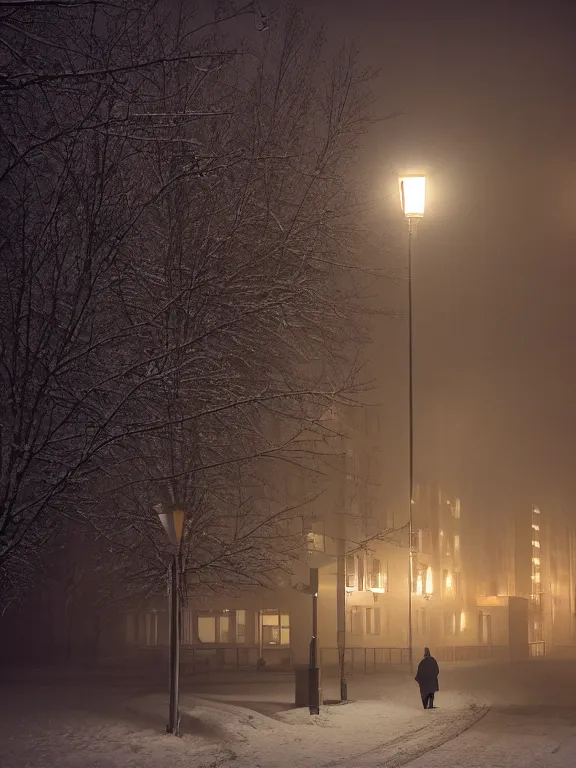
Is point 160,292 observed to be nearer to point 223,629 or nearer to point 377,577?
point 223,629

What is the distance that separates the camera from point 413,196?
22.5 m

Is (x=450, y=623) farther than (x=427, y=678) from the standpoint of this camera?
Yes

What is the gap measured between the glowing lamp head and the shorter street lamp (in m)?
9.14

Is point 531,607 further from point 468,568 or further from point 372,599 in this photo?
point 372,599

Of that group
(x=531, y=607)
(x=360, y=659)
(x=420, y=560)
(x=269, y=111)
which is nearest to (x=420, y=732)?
(x=269, y=111)

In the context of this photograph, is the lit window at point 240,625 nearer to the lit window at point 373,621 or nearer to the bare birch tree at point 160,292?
the lit window at point 373,621

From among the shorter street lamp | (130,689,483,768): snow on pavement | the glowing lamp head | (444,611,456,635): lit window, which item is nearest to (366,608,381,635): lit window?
(444,611,456,635): lit window

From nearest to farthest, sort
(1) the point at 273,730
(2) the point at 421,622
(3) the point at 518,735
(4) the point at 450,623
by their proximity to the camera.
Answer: (3) the point at 518,735
(1) the point at 273,730
(2) the point at 421,622
(4) the point at 450,623

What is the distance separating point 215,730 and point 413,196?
11.6 m

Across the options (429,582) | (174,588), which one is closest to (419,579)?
(429,582)

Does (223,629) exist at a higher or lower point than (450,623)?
higher

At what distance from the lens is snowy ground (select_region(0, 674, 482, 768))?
14602mm

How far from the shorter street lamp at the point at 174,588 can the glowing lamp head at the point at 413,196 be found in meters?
9.14

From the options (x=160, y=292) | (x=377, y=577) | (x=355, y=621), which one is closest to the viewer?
(x=160, y=292)
